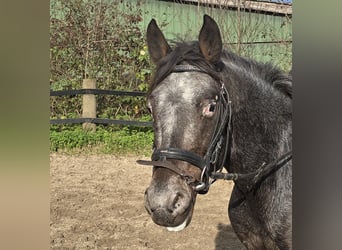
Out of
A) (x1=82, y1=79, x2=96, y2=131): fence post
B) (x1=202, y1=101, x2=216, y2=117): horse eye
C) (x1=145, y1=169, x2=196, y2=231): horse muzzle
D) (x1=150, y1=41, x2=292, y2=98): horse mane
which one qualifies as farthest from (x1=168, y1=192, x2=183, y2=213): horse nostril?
(x1=82, y1=79, x2=96, y2=131): fence post

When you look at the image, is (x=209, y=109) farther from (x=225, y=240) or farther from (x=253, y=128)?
(x=225, y=240)

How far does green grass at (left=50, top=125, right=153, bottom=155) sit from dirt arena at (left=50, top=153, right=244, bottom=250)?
13 centimetres

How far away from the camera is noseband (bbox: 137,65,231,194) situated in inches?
43.7

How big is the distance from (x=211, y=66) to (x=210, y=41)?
8 cm

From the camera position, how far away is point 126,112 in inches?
79.2

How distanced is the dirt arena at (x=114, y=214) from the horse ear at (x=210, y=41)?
3.66 feet

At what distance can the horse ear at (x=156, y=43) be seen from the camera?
4.42 feet

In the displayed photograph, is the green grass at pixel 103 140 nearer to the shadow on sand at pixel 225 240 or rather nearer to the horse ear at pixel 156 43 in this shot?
the horse ear at pixel 156 43

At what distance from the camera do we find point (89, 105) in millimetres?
2119

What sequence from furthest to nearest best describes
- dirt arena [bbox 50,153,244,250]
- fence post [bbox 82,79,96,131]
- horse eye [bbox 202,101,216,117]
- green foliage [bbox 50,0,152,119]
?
1. dirt arena [bbox 50,153,244,250]
2. fence post [bbox 82,79,96,131]
3. green foliage [bbox 50,0,152,119]
4. horse eye [bbox 202,101,216,117]

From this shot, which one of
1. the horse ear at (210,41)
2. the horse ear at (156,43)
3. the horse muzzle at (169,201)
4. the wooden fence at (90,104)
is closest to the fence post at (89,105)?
the wooden fence at (90,104)

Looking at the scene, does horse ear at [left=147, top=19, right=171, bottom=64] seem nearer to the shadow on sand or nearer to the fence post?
the fence post

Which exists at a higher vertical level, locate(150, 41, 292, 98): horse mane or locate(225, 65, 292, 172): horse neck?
locate(150, 41, 292, 98): horse mane
